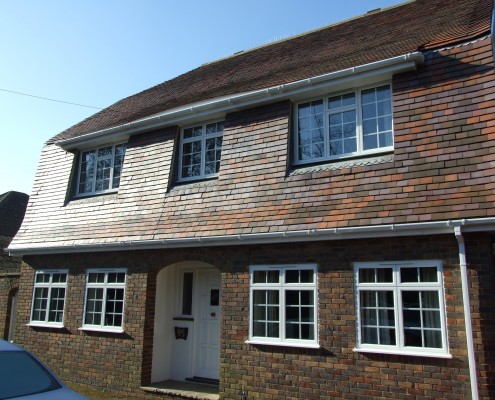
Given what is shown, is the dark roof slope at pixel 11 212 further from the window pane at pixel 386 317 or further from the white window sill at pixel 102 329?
the window pane at pixel 386 317

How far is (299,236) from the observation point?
7.94 m

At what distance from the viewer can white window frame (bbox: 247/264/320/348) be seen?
7.80 meters

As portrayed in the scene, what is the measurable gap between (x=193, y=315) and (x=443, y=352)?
5426 mm

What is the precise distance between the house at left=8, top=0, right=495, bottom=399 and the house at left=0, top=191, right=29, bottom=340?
80.8 inches

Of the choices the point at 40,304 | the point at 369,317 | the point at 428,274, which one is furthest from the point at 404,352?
the point at 40,304

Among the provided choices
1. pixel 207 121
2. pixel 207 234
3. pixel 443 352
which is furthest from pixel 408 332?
pixel 207 121

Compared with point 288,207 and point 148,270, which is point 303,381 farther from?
point 148,270

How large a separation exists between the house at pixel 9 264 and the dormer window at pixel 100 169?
11.6 ft

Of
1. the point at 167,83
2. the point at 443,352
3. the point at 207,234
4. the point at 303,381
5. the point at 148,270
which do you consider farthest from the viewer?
the point at 167,83

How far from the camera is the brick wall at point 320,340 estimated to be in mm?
6562

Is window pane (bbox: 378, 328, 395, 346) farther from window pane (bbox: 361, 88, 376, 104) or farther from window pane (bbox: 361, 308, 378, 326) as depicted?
window pane (bbox: 361, 88, 376, 104)

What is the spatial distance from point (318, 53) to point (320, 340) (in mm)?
7034

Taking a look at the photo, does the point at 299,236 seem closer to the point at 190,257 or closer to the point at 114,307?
the point at 190,257

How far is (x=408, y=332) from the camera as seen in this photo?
7012mm
